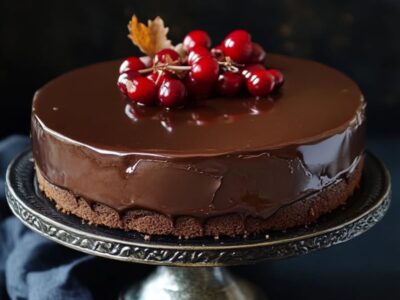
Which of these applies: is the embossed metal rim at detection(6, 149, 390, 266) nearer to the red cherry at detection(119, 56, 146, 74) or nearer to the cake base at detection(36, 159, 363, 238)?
the cake base at detection(36, 159, 363, 238)

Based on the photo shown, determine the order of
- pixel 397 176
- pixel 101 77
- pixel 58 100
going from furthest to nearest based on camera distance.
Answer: pixel 397 176 → pixel 101 77 → pixel 58 100

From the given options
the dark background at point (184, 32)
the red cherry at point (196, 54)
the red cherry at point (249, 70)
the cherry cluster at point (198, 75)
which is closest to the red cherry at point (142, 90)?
the cherry cluster at point (198, 75)

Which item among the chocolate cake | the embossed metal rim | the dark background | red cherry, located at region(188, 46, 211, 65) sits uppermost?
red cherry, located at region(188, 46, 211, 65)

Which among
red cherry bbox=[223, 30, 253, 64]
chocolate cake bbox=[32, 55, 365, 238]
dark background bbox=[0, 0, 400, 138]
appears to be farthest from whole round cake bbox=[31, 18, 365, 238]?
dark background bbox=[0, 0, 400, 138]

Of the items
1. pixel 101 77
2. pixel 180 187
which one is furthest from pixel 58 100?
pixel 180 187

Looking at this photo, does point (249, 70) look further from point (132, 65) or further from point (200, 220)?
point (200, 220)

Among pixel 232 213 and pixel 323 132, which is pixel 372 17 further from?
pixel 232 213
